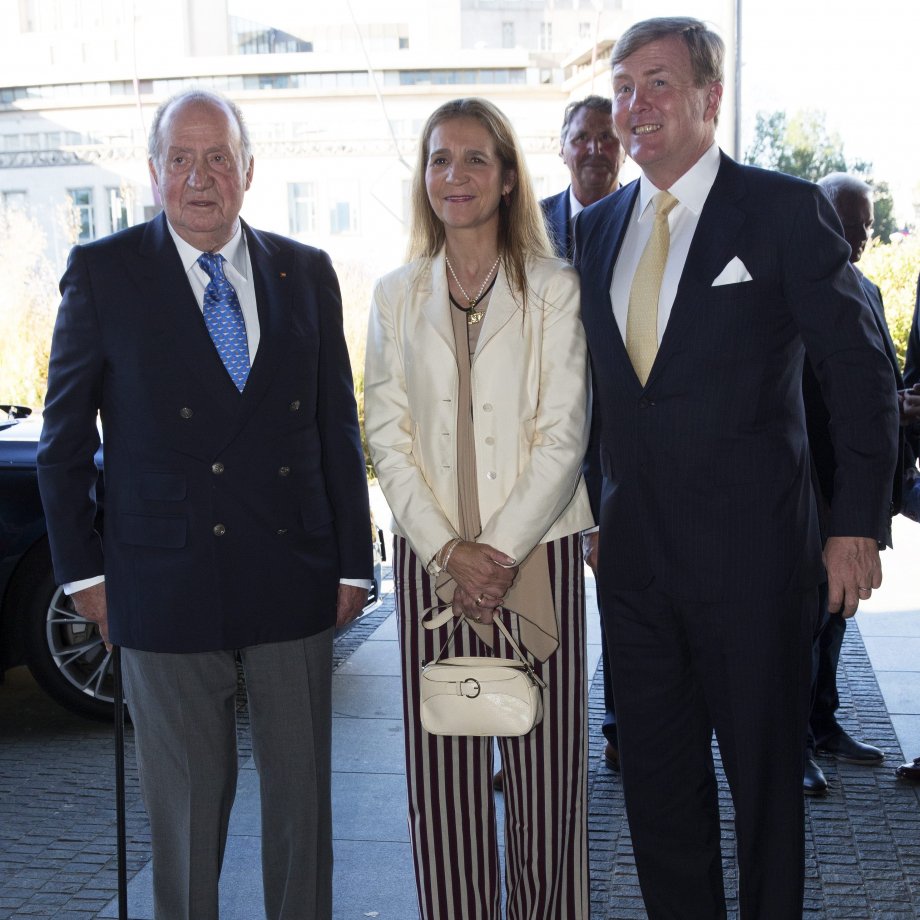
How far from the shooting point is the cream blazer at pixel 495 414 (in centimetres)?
279

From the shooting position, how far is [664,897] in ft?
9.70

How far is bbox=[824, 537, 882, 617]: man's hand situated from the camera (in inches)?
105

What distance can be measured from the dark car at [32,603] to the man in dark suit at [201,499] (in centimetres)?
209

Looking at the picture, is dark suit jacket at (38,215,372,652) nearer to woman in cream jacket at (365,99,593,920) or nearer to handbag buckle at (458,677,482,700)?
woman in cream jacket at (365,99,593,920)

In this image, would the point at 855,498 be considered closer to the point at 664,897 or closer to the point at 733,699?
the point at 733,699

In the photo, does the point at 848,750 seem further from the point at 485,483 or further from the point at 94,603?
the point at 94,603

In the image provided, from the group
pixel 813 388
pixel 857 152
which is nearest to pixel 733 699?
pixel 813 388

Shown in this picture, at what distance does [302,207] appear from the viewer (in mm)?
40812

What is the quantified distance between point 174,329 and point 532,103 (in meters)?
40.8

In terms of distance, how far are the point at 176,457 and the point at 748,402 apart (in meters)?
1.30

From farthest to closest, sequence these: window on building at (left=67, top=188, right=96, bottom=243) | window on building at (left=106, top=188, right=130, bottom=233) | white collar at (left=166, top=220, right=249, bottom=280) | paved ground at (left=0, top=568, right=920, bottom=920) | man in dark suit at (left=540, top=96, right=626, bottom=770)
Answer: window on building at (left=67, top=188, right=96, bottom=243), window on building at (left=106, top=188, right=130, bottom=233), man in dark suit at (left=540, top=96, right=626, bottom=770), paved ground at (left=0, top=568, right=920, bottom=920), white collar at (left=166, top=220, right=249, bottom=280)

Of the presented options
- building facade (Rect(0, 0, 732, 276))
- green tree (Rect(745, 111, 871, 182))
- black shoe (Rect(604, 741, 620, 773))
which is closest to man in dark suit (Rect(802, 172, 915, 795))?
black shoe (Rect(604, 741, 620, 773))

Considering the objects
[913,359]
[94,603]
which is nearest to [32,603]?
[94,603]

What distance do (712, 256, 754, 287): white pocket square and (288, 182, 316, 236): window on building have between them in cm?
3878
